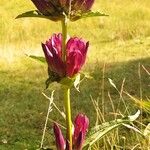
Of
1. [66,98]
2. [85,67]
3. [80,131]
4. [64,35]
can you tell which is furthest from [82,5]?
[85,67]

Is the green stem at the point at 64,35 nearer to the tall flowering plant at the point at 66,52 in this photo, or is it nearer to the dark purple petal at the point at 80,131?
the tall flowering plant at the point at 66,52

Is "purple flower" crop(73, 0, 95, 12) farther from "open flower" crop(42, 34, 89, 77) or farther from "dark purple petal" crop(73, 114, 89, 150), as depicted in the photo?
"dark purple petal" crop(73, 114, 89, 150)

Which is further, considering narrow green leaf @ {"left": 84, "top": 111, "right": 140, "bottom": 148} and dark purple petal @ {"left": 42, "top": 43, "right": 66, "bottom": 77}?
narrow green leaf @ {"left": 84, "top": 111, "right": 140, "bottom": 148}

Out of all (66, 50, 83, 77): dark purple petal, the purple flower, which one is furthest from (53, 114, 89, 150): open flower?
the purple flower

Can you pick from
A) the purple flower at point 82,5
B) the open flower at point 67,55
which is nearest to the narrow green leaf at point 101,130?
the open flower at point 67,55

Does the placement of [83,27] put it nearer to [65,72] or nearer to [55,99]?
[55,99]

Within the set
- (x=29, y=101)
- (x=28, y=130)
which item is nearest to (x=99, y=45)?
(x=29, y=101)

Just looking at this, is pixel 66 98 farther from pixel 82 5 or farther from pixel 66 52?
pixel 82 5

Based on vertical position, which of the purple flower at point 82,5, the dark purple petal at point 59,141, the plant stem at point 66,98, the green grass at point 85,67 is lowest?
the green grass at point 85,67
